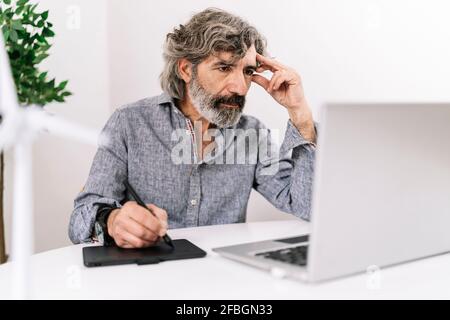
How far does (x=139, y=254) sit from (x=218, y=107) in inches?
29.2

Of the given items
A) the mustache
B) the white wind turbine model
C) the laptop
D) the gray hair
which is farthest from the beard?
the white wind turbine model

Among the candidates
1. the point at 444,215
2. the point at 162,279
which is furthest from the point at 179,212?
the point at 444,215

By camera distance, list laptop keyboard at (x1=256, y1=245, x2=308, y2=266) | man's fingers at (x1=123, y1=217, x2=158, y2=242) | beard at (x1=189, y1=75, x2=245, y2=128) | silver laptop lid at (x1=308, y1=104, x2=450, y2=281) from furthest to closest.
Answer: beard at (x1=189, y1=75, x2=245, y2=128) < man's fingers at (x1=123, y1=217, x2=158, y2=242) < laptop keyboard at (x1=256, y1=245, x2=308, y2=266) < silver laptop lid at (x1=308, y1=104, x2=450, y2=281)

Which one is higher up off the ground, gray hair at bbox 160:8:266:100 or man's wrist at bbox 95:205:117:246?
gray hair at bbox 160:8:266:100

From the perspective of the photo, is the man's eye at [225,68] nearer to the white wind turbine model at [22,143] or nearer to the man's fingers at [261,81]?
the man's fingers at [261,81]

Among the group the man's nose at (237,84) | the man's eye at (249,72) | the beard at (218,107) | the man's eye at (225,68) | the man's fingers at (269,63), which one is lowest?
the beard at (218,107)

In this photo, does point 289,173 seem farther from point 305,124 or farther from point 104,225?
point 104,225

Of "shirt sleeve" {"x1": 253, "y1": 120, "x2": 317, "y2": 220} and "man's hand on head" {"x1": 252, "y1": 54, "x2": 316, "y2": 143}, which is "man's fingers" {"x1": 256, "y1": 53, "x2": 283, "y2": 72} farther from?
"shirt sleeve" {"x1": 253, "y1": 120, "x2": 317, "y2": 220}

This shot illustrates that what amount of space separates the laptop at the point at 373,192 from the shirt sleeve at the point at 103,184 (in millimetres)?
442

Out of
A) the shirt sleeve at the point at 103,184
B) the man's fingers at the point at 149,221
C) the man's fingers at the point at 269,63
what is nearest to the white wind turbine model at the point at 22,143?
the man's fingers at the point at 149,221

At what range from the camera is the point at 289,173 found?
171 centimetres

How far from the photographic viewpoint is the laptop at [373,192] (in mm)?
737

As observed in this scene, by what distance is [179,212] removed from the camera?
1616 mm

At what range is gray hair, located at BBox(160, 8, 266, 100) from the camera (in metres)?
1.66
